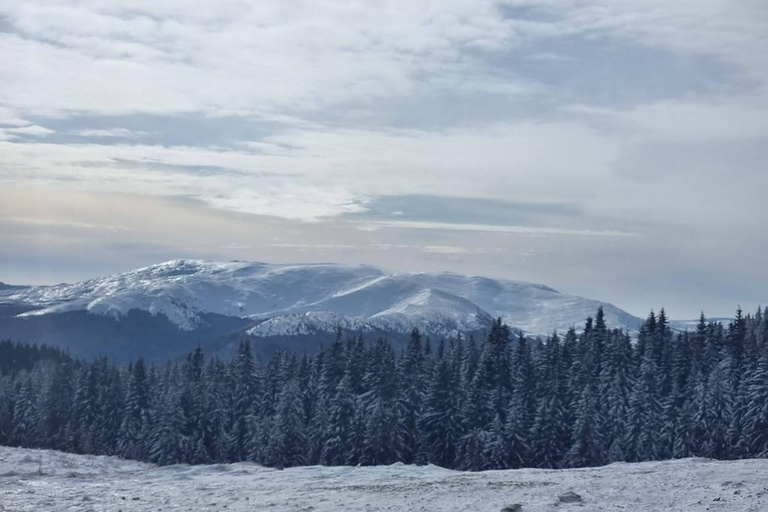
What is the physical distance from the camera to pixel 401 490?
39438 millimetres

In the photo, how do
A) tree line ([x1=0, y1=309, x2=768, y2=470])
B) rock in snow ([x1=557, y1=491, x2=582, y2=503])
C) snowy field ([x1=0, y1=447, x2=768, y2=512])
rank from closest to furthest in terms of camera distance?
1. snowy field ([x1=0, y1=447, x2=768, y2=512])
2. rock in snow ([x1=557, y1=491, x2=582, y2=503])
3. tree line ([x1=0, y1=309, x2=768, y2=470])

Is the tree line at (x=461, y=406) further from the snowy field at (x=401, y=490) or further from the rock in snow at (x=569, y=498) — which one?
the rock in snow at (x=569, y=498)

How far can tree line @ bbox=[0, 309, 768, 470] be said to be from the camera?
79.8 metres

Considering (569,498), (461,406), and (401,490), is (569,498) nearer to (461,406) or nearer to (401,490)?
(401,490)

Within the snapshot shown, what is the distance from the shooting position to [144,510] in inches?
1420

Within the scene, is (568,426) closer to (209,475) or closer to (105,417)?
(209,475)

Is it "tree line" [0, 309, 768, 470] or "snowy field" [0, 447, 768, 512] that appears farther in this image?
"tree line" [0, 309, 768, 470]

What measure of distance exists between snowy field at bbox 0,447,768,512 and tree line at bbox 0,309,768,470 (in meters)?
31.0

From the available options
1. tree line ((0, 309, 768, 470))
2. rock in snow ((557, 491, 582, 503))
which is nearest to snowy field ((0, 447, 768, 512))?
rock in snow ((557, 491, 582, 503))

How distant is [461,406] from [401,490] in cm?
4718

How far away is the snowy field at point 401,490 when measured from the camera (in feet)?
111

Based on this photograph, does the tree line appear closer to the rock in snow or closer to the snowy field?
the snowy field

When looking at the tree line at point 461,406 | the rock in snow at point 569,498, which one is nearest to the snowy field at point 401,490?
the rock in snow at point 569,498

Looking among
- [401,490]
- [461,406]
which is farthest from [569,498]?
[461,406]
